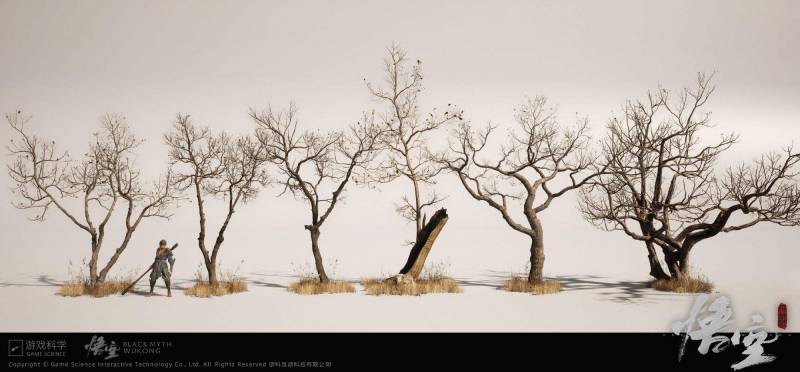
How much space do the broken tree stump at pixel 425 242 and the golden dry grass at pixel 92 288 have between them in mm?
7956

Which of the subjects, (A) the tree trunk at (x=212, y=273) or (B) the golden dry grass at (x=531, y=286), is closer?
(B) the golden dry grass at (x=531, y=286)

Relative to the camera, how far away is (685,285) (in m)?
19.9

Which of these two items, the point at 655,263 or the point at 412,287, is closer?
the point at 412,287

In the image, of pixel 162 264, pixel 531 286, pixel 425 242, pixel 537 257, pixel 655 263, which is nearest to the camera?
pixel 162 264

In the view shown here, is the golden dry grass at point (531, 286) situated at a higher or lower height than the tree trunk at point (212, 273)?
lower

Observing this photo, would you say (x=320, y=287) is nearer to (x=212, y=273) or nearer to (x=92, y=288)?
(x=212, y=273)

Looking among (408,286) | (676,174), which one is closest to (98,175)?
(408,286)

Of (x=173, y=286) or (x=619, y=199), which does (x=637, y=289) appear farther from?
(x=173, y=286)

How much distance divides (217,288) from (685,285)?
13013 mm

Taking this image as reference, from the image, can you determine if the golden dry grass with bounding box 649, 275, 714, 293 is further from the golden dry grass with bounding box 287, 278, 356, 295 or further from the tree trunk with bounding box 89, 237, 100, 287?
the tree trunk with bounding box 89, 237, 100, 287

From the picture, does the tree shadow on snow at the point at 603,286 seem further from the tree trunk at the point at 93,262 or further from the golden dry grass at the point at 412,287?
the tree trunk at the point at 93,262

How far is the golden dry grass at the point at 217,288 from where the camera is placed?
19.1 meters

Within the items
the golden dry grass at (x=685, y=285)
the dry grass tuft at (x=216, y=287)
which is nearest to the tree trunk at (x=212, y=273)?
the dry grass tuft at (x=216, y=287)

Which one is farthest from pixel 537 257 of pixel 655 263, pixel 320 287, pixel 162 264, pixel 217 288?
pixel 162 264
